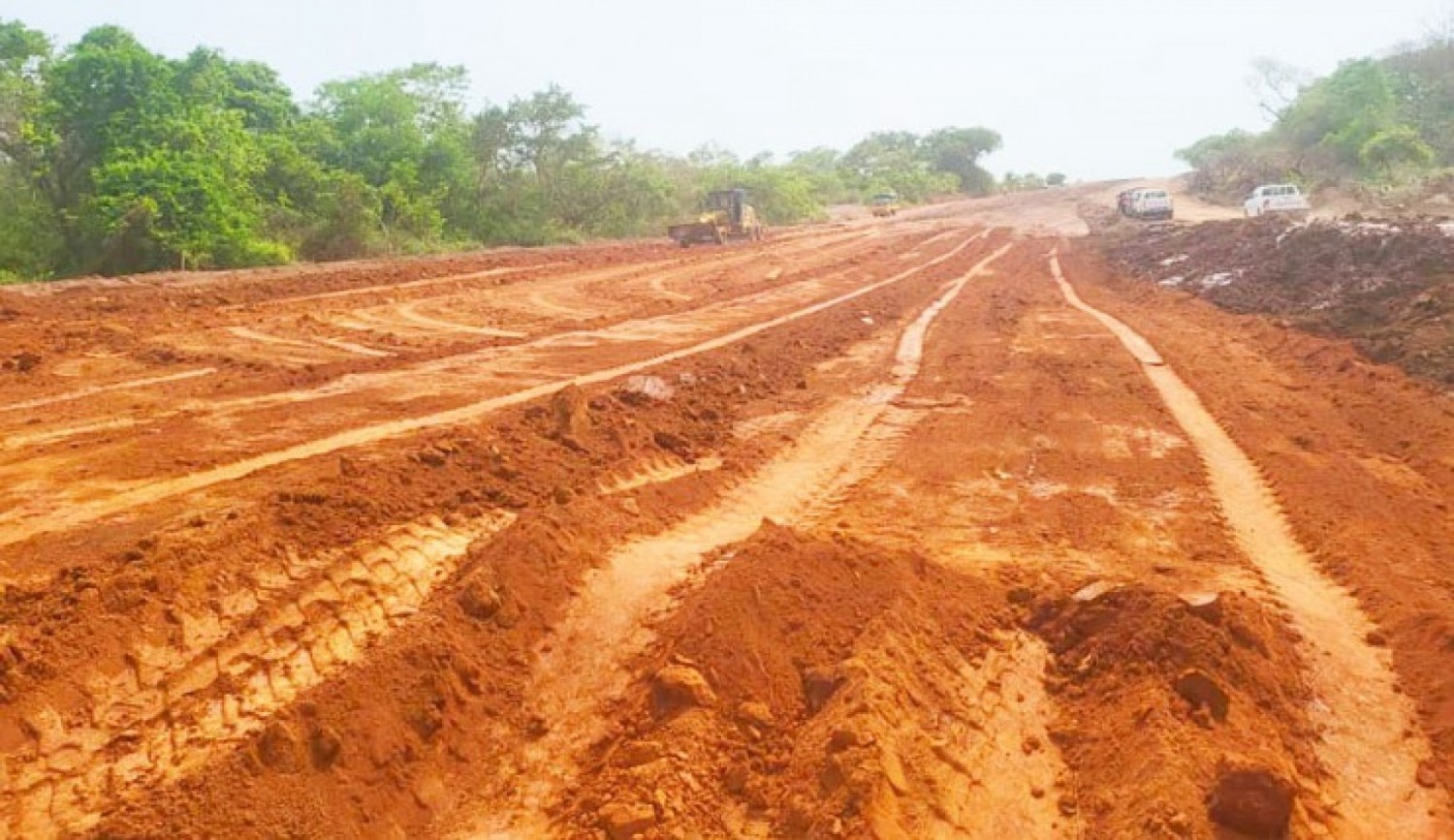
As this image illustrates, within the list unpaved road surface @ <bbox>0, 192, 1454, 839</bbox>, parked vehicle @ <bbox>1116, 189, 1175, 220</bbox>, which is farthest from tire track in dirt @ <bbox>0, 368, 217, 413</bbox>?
parked vehicle @ <bbox>1116, 189, 1175, 220</bbox>

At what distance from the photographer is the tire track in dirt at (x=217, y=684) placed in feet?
11.3

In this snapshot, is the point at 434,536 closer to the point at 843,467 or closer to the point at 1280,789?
the point at 843,467

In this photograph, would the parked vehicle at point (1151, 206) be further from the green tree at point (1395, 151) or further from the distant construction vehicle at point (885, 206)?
the distant construction vehicle at point (885, 206)

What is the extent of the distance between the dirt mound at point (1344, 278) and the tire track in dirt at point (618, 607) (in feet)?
23.5

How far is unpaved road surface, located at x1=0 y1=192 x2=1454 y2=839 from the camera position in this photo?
357 cm

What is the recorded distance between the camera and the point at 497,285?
18906 millimetres

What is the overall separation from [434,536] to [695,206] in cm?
3973

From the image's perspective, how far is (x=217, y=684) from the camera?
4.03 m

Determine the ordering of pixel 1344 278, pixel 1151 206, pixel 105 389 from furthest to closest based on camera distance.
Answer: pixel 1151 206
pixel 1344 278
pixel 105 389

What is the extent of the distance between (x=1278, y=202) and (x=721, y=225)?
19.0 metres

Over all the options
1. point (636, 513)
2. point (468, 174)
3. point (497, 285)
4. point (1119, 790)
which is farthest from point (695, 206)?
point (1119, 790)

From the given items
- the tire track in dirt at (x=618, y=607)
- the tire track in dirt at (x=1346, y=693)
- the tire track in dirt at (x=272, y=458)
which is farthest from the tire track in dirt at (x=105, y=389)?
the tire track in dirt at (x=1346, y=693)

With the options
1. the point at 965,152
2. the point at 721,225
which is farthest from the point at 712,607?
the point at 965,152

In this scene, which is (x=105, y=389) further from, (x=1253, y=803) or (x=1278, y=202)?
(x=1278, y=202)
